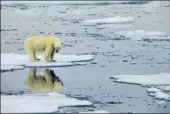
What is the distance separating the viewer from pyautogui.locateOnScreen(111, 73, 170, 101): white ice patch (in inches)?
300

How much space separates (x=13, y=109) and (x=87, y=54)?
17.5 feet

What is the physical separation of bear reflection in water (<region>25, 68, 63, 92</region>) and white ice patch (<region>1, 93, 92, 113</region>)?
53 centimetres

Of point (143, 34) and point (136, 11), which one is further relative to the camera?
point (136, 11)

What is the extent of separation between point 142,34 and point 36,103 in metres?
8.95

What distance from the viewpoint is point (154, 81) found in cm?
852

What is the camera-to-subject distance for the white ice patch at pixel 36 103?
21.3 feet

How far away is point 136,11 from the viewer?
23188 millimetres

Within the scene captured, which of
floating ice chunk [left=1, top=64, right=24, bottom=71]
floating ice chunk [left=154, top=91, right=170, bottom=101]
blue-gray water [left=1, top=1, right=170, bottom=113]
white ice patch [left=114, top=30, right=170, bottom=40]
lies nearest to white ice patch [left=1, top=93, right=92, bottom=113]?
blue-gray water [left=1, top=1, right=170, bottom=113]

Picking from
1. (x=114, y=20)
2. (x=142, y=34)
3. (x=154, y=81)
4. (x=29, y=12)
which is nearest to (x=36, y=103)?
(x=154, y=81)

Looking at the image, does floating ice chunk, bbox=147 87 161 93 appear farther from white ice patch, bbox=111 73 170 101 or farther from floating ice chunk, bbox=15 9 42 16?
floating ice chunk, bbox=15 9 42 16

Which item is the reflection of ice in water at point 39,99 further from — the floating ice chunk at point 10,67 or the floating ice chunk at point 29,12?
the floating ice chunk at point 29,12

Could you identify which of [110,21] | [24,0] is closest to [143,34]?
[110,21]

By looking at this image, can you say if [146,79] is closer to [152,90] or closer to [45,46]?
[152,90]

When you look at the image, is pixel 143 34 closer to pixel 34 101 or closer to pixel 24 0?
pixel 34 101
